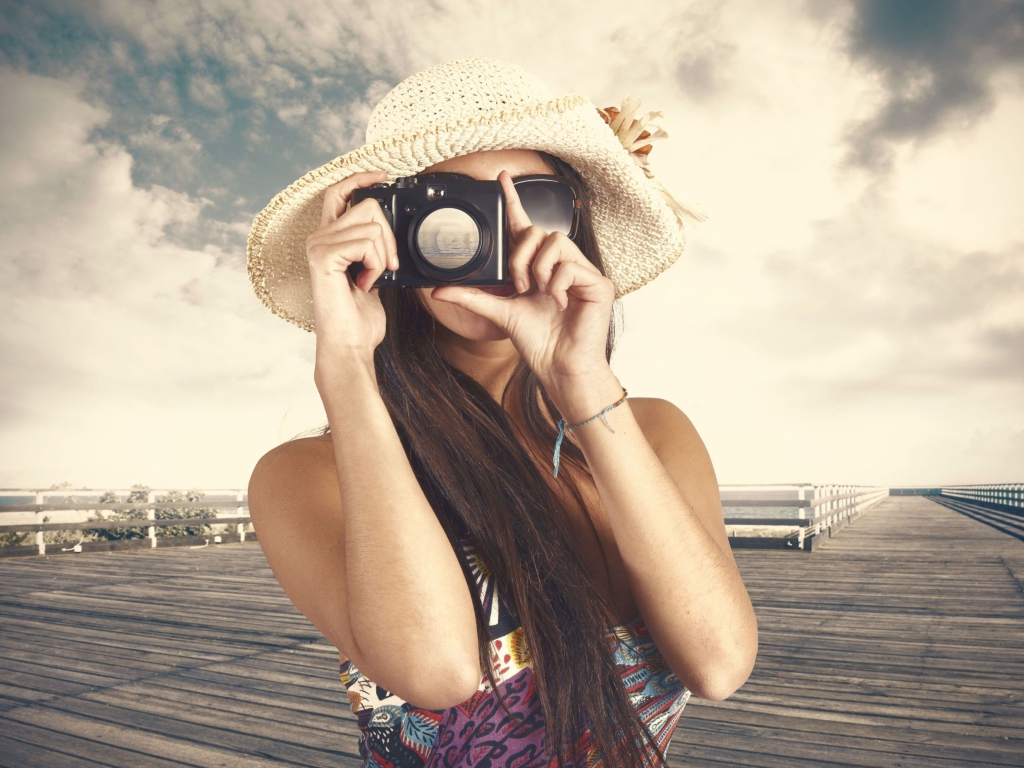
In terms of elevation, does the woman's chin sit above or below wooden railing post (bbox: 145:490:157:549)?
above

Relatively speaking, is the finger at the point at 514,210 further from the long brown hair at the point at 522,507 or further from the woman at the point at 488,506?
the long brown hair at the point at 522,507

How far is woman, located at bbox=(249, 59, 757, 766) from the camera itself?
0.73m

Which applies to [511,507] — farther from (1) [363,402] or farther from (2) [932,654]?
(2) [932,654]

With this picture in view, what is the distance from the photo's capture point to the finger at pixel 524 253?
34.2 inches

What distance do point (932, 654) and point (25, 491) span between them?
9579mm

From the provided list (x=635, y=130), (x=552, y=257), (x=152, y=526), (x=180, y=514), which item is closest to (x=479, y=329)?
(x=552, y=257)

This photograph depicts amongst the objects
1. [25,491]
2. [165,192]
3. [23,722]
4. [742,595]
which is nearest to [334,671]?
[23,722]

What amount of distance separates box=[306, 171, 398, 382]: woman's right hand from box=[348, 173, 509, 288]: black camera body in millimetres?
22

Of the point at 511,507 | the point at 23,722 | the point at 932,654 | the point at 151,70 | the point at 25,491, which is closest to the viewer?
the point at 511,507

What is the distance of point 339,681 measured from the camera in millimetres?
3324

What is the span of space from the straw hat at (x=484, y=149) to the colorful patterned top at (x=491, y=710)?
55 centimetres

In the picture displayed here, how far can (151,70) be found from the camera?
1534 centimetres

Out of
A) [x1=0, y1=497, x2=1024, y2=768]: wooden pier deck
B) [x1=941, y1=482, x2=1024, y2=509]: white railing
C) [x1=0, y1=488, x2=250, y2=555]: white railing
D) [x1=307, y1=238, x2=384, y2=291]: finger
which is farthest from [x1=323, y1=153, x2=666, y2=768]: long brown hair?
[x1=941, y1=482, x2=1024, y2=509]: white railing

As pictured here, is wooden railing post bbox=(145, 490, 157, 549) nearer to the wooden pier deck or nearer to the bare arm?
the wooden pier deck
